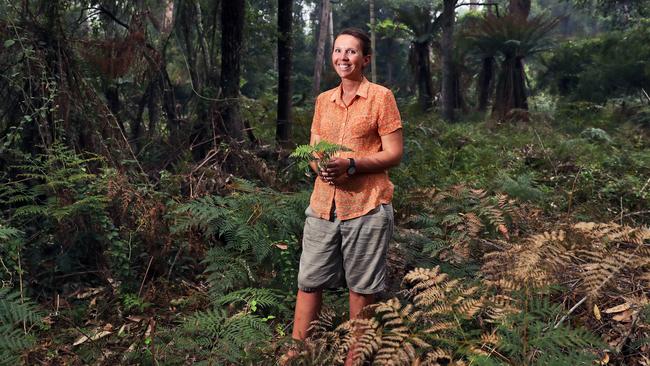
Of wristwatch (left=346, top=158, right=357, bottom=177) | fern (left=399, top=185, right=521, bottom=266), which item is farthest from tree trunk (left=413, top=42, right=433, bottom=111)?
wristwatch (left=346, top=158, right=357, bottom=177)

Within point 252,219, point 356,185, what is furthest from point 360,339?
point 252,219

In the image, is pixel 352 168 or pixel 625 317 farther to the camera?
pixel 625 317

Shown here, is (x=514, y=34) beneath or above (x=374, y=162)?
above

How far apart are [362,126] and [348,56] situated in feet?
1.14

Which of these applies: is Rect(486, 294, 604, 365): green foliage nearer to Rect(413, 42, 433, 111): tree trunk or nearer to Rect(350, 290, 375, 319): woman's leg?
Rect(350, 290, 375, 319): woman's leg

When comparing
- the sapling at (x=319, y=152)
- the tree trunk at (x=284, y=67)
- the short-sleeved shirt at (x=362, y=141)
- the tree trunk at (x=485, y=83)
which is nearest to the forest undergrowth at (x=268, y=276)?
the short-sleeved shirt at (x=362, y=141)

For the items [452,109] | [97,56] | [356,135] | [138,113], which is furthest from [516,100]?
[356,135]

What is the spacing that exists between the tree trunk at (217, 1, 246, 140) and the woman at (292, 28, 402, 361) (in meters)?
3.40

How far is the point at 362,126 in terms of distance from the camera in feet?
8.30

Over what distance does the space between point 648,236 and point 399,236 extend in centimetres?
159

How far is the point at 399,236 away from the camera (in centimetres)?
373

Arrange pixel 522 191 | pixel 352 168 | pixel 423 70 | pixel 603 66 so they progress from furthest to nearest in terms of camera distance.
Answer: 1. pixel 423 70
2. pixel 603 66
3. pixel 522 191
4. pixel 352 168

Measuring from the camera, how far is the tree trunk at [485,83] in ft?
52.1

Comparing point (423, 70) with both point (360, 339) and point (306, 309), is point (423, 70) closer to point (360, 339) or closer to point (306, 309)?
point (306, 309)
